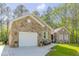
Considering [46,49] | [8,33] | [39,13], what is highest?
[39,13]

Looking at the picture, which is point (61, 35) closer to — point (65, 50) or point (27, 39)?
point (65, 50)

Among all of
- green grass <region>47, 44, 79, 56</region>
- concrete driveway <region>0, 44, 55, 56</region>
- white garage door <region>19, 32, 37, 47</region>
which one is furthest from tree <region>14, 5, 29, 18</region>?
green grass <region>47, 44, 79, 56</region>

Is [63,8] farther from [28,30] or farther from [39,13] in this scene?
[28,30]

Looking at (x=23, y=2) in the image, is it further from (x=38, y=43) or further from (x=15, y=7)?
(x=38, y=43)

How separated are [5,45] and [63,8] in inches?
44.6

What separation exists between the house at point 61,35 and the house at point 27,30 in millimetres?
87

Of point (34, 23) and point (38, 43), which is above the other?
point (34, 23)

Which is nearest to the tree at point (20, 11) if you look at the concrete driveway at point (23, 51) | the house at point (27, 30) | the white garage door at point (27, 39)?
the house at point (27, 30)

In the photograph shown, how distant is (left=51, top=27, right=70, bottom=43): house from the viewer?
14.9ft

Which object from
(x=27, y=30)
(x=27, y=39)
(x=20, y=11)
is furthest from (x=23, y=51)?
(x=20, y=11)

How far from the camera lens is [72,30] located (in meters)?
4.54

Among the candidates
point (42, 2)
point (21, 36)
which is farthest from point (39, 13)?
point (21, 36)

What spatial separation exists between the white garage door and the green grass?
1.15ft

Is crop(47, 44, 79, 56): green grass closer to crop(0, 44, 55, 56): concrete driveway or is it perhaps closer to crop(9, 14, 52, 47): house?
crop(0, 44, 55, 56): concrete driveway
